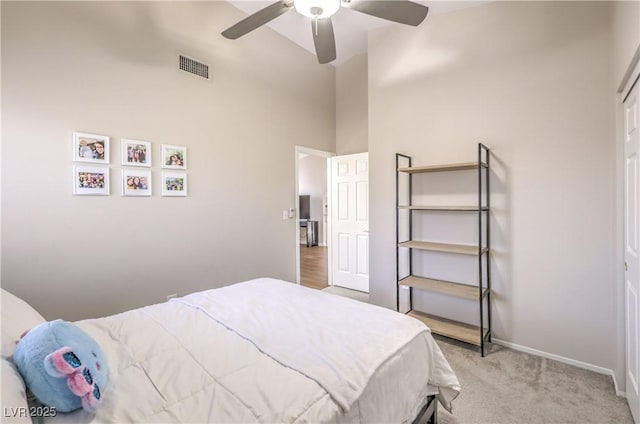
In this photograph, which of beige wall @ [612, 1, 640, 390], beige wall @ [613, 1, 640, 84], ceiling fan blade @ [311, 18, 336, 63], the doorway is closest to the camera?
beige wall @ [613, 1, 640, 84]

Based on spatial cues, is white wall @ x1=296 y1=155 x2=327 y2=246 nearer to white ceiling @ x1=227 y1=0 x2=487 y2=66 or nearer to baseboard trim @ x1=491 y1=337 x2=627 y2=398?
white ceiling @ x1=227 y1=0 x2=487 y2=66

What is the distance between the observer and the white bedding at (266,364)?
0.92 metres

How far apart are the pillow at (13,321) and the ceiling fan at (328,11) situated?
6.56 feet

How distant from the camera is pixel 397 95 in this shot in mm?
3160

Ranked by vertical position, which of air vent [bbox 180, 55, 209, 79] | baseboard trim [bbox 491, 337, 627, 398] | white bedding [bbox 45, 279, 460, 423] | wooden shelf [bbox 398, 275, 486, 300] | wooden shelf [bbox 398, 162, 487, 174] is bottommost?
baseboard trim [bbox 491, 337, 627, 398]

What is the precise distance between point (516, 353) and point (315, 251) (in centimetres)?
521

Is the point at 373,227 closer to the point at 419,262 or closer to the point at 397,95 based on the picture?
the point at 419,262

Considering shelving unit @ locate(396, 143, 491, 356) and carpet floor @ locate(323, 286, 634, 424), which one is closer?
carpet floor @ locate(323, 286, 634, 424)

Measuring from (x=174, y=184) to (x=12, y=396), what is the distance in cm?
214

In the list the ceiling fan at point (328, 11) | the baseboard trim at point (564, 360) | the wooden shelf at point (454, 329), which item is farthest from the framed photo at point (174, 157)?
the baseboard trim at point (564, 360)

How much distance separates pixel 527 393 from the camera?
1.95m

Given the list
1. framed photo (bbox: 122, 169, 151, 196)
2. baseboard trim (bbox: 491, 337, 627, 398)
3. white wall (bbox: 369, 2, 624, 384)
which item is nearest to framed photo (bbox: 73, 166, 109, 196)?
framed photo (bbox: 122, 169, 151, 196)

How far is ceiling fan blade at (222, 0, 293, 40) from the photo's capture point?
1.86 metres

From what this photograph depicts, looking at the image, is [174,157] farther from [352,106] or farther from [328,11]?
[352,106]
